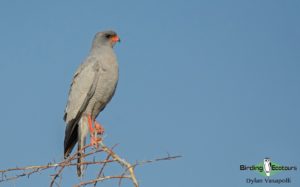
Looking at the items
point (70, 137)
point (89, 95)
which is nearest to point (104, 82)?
point (89, 95)

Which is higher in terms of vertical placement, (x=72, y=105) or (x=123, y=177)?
(x=72, y=105)

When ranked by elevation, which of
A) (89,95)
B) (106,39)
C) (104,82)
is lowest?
(89,95)

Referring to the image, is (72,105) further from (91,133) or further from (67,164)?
(67,164)

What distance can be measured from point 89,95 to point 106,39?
3.73ft

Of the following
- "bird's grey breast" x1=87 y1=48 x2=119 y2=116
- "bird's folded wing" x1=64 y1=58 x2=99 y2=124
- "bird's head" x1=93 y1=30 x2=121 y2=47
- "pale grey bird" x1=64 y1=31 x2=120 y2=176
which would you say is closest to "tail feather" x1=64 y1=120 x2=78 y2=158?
"pale grey bird" x1=64 y1=31 x2=120 y2=176

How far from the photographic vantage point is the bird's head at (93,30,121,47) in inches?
316

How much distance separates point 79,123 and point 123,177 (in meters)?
4.10

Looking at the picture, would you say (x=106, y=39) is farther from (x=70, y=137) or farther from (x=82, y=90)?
(x=70, y=137)

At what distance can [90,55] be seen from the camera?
7.89 metres

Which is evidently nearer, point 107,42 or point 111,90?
point 111,90

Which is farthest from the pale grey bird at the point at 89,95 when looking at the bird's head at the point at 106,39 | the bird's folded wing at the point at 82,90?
the bird's head at the point at 106,39

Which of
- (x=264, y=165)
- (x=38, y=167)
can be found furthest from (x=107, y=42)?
(x=38, y=167)

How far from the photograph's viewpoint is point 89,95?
7422mm

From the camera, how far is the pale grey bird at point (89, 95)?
7332mm
